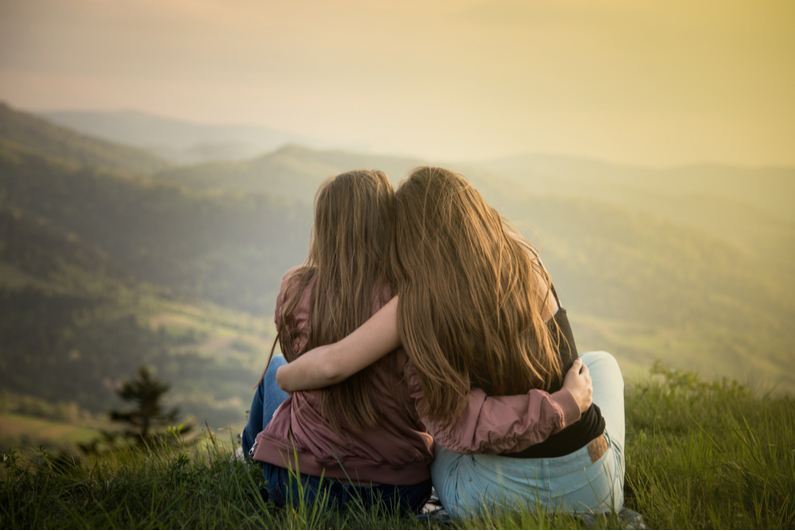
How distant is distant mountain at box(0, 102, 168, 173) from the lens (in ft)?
234

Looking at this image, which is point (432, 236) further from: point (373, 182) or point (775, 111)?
point (775, 111)

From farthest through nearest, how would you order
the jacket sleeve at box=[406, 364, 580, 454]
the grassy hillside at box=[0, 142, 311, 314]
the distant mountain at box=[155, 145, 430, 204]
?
the distant mountain at box=[155, 145, 430, 204] < the grassy hillside at box=[0, 142, 311, 314] < the jacket sleeve at box=[406, 364, 580, 454]

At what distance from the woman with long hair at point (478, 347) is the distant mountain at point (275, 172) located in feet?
213

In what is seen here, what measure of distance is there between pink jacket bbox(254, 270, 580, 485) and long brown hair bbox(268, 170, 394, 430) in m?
0.04

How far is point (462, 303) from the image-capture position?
1210 millimetres

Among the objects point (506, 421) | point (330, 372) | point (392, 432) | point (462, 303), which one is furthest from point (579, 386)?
point (330, 372)

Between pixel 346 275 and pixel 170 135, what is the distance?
85038mm

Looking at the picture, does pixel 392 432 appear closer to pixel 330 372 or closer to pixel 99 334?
pixel 330 372

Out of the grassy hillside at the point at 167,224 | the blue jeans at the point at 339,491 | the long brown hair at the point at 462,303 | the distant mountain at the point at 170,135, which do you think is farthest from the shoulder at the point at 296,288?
the distant mountain at the point at 170,135

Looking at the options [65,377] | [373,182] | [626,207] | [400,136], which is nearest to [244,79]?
[400,136]

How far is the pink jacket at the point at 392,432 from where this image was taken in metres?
1.21

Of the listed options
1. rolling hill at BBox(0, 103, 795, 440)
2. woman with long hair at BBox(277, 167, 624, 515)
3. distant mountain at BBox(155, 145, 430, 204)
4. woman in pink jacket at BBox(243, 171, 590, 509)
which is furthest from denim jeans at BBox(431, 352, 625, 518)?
distant mountain at BBox(155, 145, 430, 204)

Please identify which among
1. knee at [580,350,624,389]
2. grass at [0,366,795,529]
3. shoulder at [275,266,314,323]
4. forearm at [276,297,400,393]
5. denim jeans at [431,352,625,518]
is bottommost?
grass at [0,366,795,529]

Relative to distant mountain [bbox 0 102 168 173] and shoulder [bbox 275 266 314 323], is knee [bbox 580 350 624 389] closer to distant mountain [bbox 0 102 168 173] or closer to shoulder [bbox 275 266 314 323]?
shoulder [bbox 275 266 314 323]
